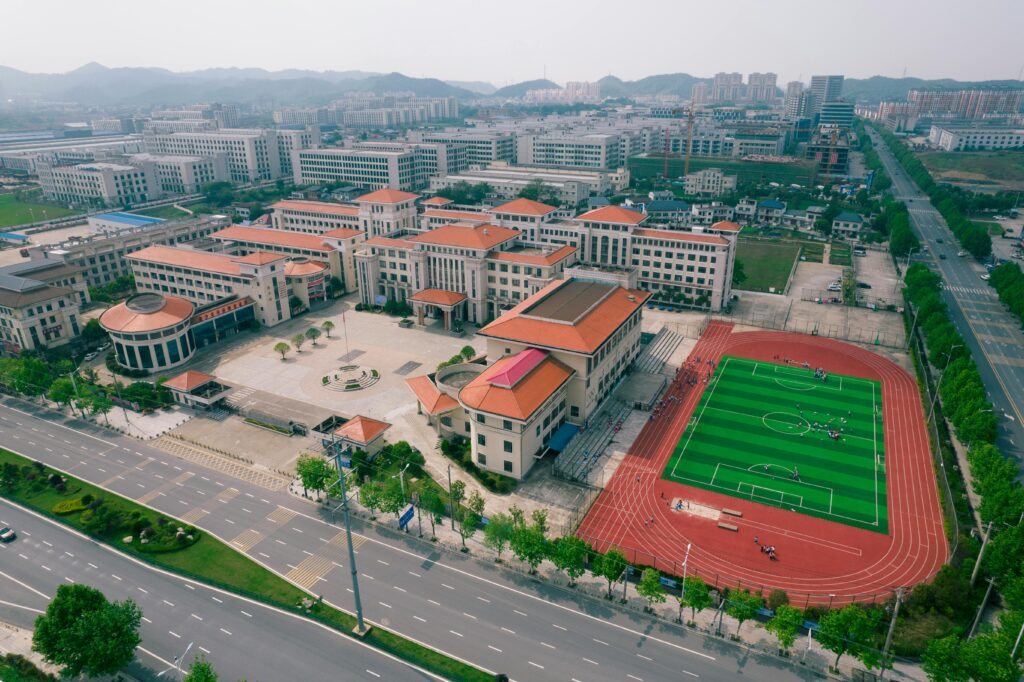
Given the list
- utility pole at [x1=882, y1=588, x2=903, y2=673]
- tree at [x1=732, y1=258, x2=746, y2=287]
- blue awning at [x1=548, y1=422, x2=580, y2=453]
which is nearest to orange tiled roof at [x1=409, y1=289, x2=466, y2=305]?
blue awning at [x1=548, y1=422, x2=580, y2=453]

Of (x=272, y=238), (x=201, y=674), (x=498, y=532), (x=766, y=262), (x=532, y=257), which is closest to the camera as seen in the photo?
(x=201, y=674)

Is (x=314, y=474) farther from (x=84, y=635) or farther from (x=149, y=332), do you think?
(x=149, y=332)

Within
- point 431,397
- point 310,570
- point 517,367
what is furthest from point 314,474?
point 517,367

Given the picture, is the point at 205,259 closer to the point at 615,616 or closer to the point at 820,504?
the point at 615,616

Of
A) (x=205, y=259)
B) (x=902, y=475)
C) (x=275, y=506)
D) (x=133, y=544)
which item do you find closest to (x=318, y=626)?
(x=275, y=506)

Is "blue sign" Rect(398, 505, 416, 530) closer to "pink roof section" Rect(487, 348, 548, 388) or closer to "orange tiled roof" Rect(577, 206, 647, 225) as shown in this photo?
"pink roof section" Rect(487, 348, 548, 388)

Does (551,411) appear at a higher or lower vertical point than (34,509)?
higher
